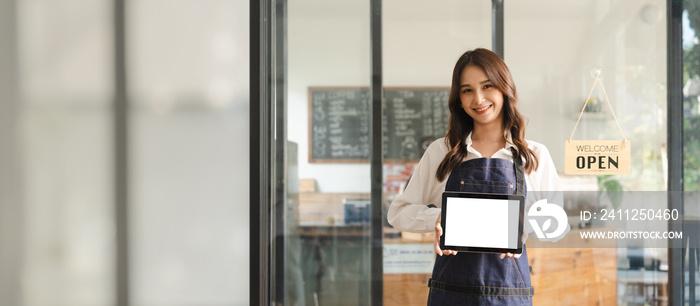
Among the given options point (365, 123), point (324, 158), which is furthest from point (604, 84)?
point (324, 158)

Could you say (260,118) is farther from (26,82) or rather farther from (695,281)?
(695,281)

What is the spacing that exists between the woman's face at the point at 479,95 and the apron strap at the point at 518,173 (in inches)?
5.6

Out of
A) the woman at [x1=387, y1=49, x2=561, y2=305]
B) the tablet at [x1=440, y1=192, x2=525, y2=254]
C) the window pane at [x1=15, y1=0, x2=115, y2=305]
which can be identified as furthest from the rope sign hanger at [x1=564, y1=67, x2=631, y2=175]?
the window pane at [x1=15, y1=0, x2=115, y2=305]

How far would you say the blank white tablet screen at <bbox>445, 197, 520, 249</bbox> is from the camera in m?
1.69

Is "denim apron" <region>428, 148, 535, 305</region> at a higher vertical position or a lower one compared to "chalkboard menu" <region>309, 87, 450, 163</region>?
lower

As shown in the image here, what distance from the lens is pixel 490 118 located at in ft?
5.95

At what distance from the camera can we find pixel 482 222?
1692mm

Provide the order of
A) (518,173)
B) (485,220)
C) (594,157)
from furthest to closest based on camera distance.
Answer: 1. (594,157)
2. (518,173)
3. (485,220)

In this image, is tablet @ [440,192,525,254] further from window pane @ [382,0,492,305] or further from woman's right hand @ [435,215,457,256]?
window pane @ [382,0,492,305]

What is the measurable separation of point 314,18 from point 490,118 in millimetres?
1166

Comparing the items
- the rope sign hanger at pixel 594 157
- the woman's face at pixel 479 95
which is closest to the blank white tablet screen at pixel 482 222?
the woman's face at pixel 479 95

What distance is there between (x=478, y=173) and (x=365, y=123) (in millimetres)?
1019

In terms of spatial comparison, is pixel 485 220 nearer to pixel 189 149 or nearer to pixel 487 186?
pixel 487 186

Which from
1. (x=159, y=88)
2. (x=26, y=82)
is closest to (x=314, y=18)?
(x=159, y=88)
